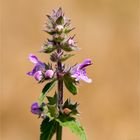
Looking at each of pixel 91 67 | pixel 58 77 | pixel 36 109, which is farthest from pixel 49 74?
pixel 91 67

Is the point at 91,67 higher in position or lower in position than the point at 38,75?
higher

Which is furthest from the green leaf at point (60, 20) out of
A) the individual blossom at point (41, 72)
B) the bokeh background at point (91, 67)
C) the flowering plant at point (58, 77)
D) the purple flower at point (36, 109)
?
the bokeh background at point (91, 67)

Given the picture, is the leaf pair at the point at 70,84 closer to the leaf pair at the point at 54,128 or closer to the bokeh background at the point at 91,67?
the leaf pair at the point at 54,128

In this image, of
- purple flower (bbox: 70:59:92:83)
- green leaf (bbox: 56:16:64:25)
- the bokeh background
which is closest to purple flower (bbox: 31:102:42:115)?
purple flower (bbox: 70:59:92:83)

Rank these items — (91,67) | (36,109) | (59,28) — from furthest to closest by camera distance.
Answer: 1. (91,67)
2. (36,109)
3. (59,28)

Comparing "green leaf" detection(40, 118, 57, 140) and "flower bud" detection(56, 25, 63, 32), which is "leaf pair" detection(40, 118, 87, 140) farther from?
"flower bud" detection(56, 25, 63, 32)

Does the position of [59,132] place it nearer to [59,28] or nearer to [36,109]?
[36,109]

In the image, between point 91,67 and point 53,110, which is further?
point 91,67
